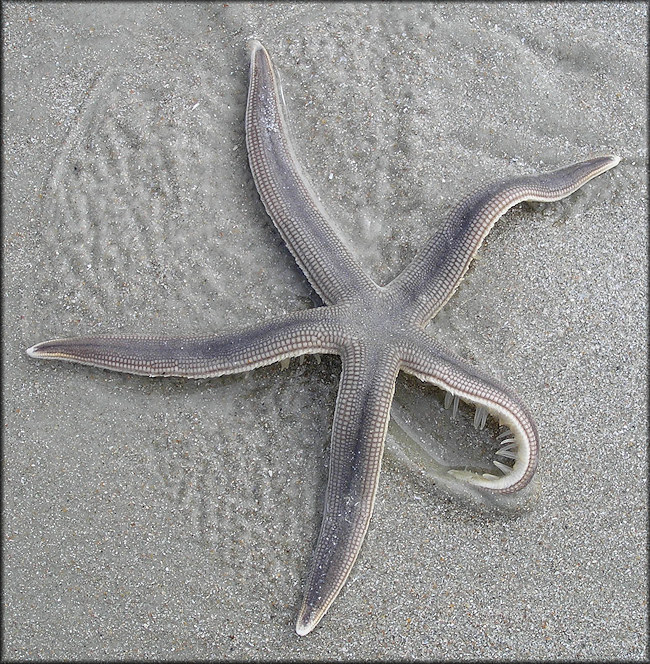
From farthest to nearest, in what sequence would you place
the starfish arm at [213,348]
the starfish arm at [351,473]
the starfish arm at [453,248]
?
the starfish arm at [453,248], the starfish arm at [213,348], the starfish arm at [351,473]

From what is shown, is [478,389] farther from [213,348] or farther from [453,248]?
[213,348]

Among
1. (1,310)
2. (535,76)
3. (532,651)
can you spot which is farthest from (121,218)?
(532,651)

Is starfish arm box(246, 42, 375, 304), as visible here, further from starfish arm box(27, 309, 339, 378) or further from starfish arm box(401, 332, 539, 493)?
starfish arm box(401, 332, 539, 493)

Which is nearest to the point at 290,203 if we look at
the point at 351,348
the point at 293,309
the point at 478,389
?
the point at 293,309

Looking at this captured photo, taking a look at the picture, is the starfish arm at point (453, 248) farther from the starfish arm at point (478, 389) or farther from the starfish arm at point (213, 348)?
the starfish arm at point (213, 348)

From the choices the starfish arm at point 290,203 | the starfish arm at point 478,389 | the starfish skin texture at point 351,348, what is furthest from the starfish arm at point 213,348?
the starfish arm at point 478,389

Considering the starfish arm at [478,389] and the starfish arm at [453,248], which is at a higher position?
the starfish arm at [453,248]

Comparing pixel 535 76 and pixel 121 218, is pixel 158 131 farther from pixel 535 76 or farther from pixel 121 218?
pixel 535 76

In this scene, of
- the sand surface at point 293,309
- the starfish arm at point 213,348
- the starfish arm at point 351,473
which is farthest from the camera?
the sand surface at point 293,309
